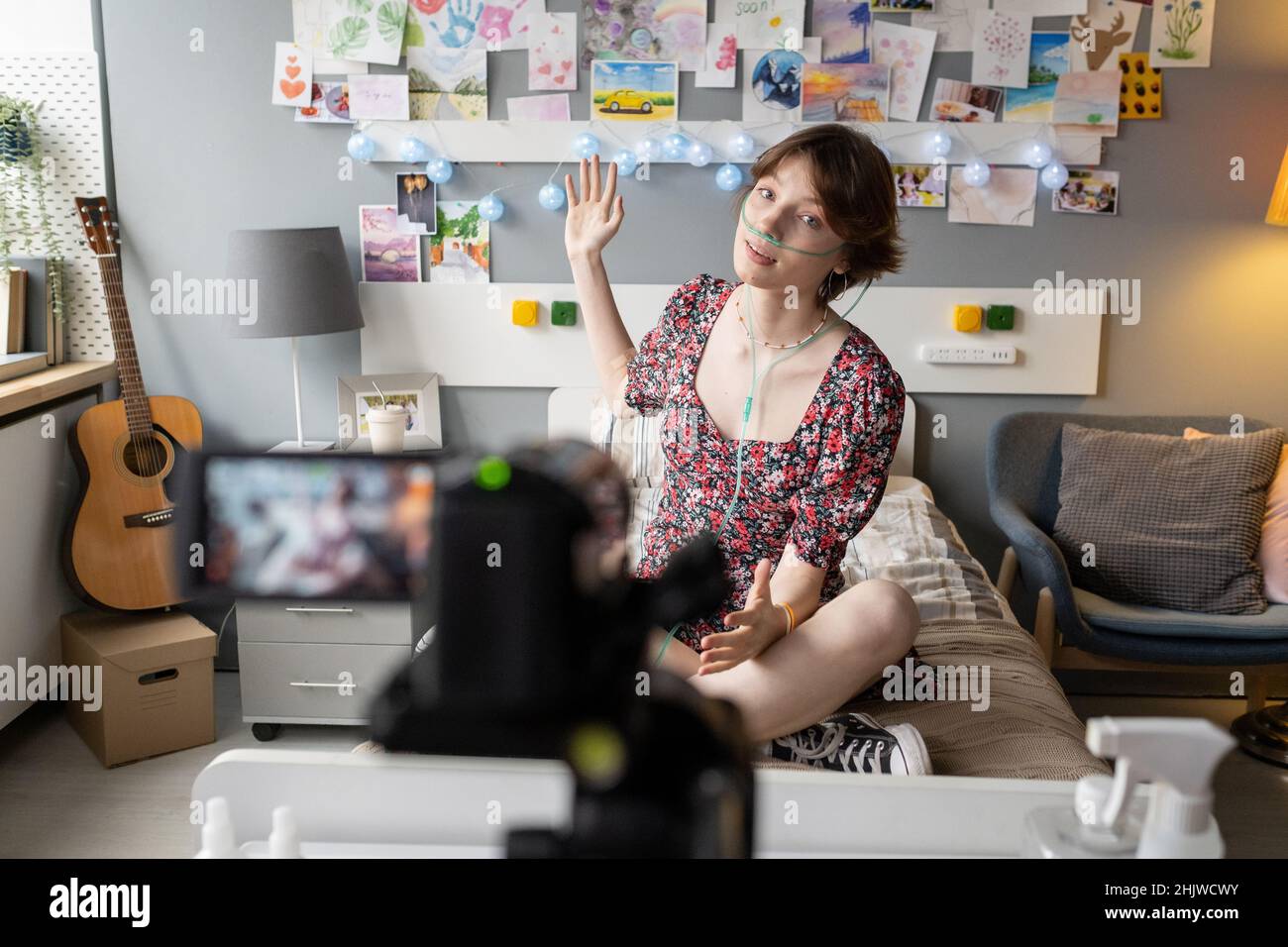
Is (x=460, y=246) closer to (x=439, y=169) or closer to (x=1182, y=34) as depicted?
Result: (x=439, y=169)

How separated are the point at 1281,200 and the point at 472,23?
78.8 inches

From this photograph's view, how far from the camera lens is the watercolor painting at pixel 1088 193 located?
9.14 ft

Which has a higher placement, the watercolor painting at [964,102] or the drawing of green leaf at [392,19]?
the drawing of green leaf at [392,19]

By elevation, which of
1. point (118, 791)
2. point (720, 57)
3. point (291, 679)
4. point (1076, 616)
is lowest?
point (118, 791)

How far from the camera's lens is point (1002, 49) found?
8.95 feet

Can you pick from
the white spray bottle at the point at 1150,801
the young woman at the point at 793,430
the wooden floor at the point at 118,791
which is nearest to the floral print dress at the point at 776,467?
the young woman at the point at 793,430

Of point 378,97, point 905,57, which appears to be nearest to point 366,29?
point 378,97

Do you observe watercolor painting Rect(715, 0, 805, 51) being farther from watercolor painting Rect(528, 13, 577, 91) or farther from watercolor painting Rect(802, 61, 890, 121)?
watercolor painting Rect(528, 13, 577, 91)

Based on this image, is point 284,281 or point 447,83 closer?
point 284,281

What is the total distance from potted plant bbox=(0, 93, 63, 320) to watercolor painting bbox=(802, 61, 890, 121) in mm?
1924

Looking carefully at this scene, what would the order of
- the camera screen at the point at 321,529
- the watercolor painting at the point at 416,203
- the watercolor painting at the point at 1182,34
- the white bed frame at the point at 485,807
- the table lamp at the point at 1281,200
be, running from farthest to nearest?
1. the watercolor painting at the point at 416,203
2. the watercolor painting at the point at 1182,34
3. the table lamp at the point at 1281,200
4. the white bed frame at the point at 485,807
5. the camera screen at the point at 321,529

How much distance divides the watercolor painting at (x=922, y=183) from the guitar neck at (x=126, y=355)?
1886 millimetres

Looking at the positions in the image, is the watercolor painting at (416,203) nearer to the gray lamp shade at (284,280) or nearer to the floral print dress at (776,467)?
the gray lamp shade at (284,280)
